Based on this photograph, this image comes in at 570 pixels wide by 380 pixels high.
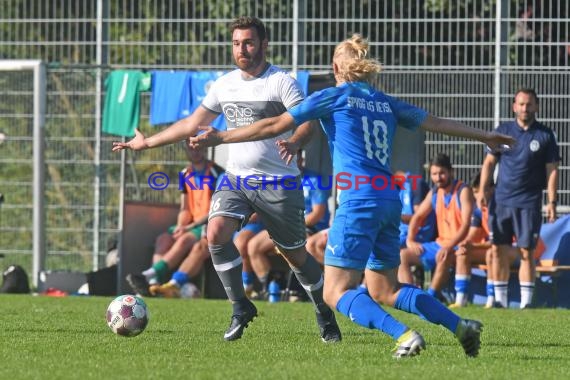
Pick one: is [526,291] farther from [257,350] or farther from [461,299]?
[257,350]

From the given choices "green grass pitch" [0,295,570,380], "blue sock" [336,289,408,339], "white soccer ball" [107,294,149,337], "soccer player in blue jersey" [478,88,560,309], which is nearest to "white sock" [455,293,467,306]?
"soccer player in blue jersey" [478,88,560,309]

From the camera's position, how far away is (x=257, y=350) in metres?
8.24

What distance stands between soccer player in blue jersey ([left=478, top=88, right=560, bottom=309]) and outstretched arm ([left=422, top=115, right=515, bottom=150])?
19.8ft

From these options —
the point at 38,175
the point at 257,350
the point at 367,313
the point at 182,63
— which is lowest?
the point at 257,350

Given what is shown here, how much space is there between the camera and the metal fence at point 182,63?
15742 millimetres

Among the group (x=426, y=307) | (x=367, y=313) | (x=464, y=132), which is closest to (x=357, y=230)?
(x=367, y=313)

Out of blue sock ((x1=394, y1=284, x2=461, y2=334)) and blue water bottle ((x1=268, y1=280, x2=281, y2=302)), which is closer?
blue sock ((x1=394, y1=284, x2=461, y2=334))

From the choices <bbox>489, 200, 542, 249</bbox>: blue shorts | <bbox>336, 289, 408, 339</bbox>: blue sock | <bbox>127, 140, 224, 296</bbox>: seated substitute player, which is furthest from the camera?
<bbox>127, 140, 224, 296</bbox>: seated substitute player

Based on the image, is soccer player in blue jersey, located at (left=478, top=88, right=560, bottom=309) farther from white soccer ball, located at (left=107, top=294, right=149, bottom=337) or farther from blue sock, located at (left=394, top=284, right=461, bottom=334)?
blue sock, located at (left=394, top=284, right=461, bottom=334)

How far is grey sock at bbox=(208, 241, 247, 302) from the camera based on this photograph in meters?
9.12

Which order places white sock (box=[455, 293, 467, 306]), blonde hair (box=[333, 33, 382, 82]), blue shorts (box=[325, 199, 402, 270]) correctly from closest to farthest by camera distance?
blue shorts (box=[325, 199, 402, 270]), blonde hair (box=[333, 33, 382, 82]), white sock (box=[455, 293, 467, 306])

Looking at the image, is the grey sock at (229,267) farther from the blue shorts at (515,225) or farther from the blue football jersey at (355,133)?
the blue shorts at (515,225)

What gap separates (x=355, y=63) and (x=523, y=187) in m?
6.75

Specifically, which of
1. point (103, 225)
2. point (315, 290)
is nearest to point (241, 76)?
point (315, 290)
